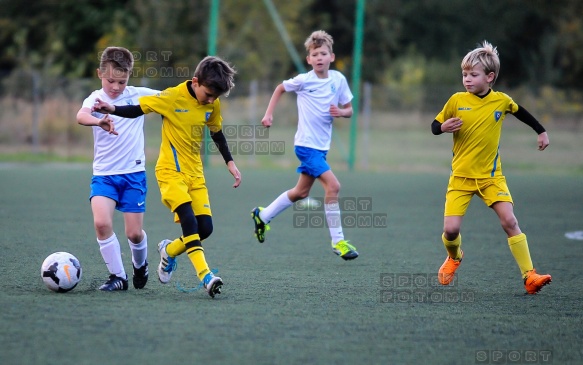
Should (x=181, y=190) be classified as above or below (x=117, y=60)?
below

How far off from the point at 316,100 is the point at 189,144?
10.3 ft

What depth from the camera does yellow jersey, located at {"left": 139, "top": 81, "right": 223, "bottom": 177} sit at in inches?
243

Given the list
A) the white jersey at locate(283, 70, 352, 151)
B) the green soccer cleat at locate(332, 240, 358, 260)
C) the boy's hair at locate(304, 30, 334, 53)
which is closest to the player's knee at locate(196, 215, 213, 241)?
the green soccer cleat at locate(332, 240, 358, 260)

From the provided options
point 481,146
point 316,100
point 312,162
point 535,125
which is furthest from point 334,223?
point 535,125

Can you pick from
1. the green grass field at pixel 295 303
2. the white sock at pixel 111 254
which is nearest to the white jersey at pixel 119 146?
the white sock at pixel 111 254

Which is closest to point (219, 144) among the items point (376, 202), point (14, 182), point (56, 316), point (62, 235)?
point (56, 316)

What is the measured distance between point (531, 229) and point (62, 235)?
5841mm

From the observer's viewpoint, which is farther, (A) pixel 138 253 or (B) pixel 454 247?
(B) pixel 454 247

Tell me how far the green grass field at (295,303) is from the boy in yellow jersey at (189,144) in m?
0.37

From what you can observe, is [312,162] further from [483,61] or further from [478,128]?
[483,61]

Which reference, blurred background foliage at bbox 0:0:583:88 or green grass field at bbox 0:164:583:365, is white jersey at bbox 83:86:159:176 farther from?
blurred background foliage at bbox 0:0:583:88

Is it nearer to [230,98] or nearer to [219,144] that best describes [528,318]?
Result: [219,144]

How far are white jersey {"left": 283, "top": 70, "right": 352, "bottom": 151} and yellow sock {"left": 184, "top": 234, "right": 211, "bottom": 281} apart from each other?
318cm

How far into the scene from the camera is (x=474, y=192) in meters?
6.91
